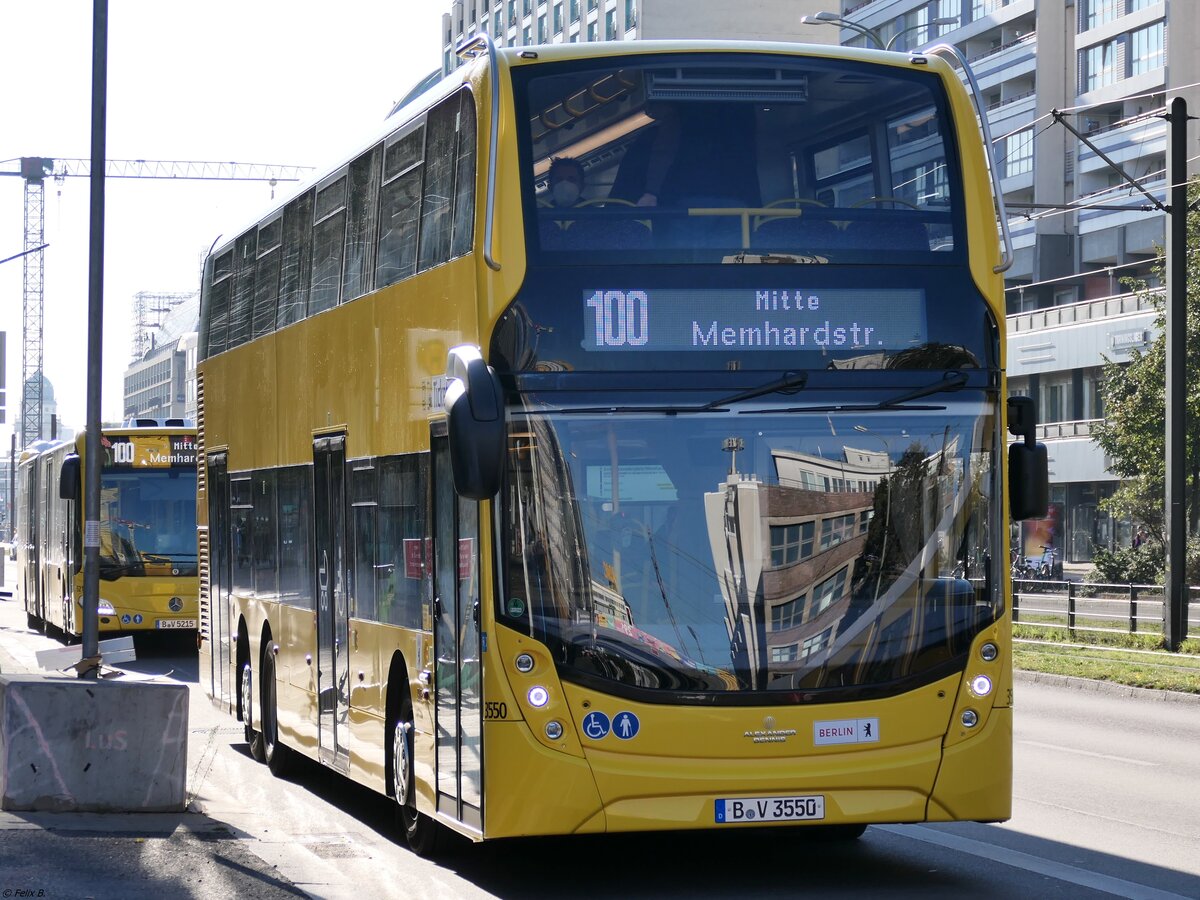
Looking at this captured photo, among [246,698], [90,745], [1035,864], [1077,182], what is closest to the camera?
[1035,864]

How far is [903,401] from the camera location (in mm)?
9289

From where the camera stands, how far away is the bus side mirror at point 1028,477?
9.49 m

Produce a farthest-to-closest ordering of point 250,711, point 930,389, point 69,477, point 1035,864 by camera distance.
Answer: point 69,477
point 250,711
point 1035,864
point 930,389

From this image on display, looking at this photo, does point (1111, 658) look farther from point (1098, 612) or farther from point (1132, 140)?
point (1132, 140)

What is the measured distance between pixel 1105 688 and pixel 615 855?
40.6 ft

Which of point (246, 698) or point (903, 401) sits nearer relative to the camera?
point (903, 401)

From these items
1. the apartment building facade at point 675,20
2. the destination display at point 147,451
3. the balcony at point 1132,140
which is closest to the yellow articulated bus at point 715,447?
the destination display at point 147,451

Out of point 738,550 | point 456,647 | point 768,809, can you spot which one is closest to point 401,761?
point 456,647

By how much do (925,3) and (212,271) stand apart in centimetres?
6558

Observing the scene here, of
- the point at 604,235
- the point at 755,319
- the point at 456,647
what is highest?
the point at 604,235

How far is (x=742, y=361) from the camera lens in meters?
9.27

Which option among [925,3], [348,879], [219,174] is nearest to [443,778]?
[348,879]

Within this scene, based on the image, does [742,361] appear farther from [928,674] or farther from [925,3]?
[925,3]

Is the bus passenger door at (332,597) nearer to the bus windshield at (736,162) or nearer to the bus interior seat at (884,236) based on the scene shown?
the bus windshield at (736,162)
